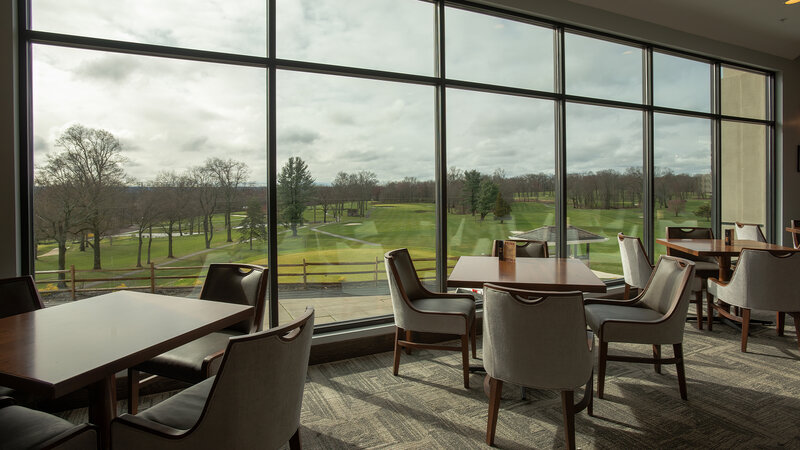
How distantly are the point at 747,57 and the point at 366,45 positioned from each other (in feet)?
19.6

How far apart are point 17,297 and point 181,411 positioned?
54.6 inches

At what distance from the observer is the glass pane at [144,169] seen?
2.96 meters

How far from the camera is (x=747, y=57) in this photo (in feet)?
20.9

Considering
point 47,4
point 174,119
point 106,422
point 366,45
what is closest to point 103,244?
point 174,119

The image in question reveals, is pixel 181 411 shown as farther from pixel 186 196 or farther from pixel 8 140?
pixel 8 140

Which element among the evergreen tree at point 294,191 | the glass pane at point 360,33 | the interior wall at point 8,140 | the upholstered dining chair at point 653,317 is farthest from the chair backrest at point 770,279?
the interior wall at point 8,140

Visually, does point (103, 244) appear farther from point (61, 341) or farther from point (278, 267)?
point (61, 341)

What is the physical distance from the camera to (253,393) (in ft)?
4.75

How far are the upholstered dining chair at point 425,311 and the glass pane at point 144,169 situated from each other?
1190mm

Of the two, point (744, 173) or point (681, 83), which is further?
point (744, 173)

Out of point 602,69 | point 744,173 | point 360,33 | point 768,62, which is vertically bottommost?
point 744,173

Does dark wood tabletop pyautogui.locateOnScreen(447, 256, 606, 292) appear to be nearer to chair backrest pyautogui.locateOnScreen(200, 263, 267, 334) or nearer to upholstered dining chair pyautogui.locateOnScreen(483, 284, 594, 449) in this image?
upholstered dining chair pyautogui.locateOnScreen(483, 284, 594, 449)

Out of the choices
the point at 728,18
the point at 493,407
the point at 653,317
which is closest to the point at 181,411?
the point at 493,407

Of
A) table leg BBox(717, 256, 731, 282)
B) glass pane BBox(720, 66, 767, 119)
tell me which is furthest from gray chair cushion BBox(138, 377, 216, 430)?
glass pane BBox(720, 66, 767, 119)
